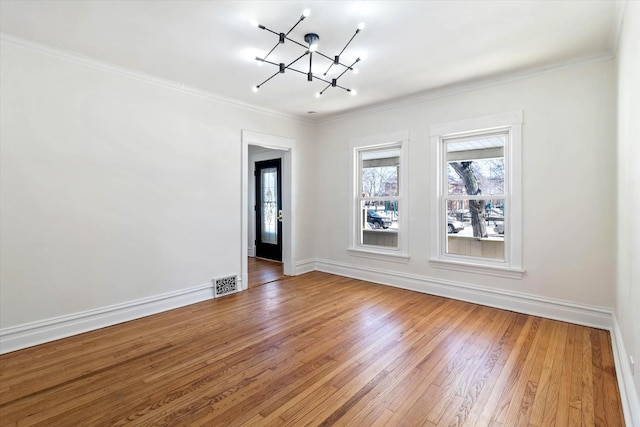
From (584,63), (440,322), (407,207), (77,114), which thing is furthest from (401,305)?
(77,114)

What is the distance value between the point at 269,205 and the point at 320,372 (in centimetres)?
496

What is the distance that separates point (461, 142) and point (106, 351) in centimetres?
454

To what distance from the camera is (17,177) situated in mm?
2795

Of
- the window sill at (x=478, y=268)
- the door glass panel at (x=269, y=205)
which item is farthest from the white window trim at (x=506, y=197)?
the door glass panel at (x=269, y=205)

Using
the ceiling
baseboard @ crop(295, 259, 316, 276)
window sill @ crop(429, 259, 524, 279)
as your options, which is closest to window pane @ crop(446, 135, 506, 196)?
the ceiling

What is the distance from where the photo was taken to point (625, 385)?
2023 millimetres

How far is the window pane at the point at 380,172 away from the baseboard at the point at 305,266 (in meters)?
1.58

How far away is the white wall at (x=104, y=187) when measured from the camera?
2.81 metres

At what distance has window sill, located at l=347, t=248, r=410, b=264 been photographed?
4.64m

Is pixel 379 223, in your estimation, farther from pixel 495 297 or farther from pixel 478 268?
pixel 495 297

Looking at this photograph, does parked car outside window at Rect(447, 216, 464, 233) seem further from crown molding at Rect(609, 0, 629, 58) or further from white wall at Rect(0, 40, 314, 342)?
white wall at Rect(0, 40, 314, 342)

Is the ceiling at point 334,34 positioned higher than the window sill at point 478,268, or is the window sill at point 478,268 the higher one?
the ceiling at point 334,34

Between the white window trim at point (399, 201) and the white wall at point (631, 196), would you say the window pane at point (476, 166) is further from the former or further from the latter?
the white wall at point (631, 196)

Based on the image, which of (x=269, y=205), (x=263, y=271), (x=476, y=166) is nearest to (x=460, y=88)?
(x=476, y=166)
